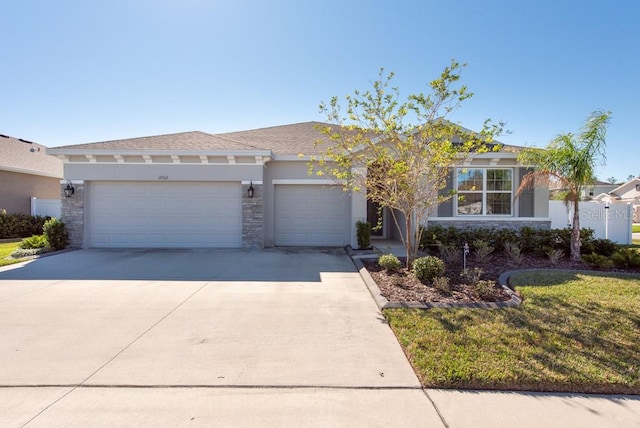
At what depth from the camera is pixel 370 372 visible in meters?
3.42

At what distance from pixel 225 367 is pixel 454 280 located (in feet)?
16.1

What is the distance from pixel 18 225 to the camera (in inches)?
609

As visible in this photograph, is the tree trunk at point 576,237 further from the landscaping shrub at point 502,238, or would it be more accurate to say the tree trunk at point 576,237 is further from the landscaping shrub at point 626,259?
the landscaping shrub at point 502,238

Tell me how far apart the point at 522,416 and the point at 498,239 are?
7578mm

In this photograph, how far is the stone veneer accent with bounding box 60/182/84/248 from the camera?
1154cm

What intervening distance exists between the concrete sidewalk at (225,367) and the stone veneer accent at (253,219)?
4.91 meters

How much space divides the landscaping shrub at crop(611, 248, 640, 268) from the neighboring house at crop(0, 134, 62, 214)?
24.7 metres

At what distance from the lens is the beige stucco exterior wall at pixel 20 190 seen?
16688mm

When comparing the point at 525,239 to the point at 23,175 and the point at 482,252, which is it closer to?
the point at 482,252

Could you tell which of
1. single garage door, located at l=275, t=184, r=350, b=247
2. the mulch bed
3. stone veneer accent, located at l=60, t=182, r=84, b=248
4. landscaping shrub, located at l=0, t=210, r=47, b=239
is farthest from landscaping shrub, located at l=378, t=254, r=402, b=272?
landscaping shrub, located at l=0, t=210, r=47, b=239

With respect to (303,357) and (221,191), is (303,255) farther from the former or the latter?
(303,357)

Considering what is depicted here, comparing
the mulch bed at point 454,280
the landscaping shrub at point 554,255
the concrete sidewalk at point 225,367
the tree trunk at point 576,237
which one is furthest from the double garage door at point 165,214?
the tree trunk at point 576,237

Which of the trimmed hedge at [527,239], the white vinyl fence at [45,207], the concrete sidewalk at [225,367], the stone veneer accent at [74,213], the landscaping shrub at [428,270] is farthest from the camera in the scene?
the white vinyl fence at [45,207]

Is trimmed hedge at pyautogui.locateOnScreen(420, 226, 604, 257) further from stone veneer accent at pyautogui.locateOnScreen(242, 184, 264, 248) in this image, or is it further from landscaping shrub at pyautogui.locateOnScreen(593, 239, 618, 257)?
stone veneer accent at pyautogui.locateOnScreen(242, 184, 264, 248)
